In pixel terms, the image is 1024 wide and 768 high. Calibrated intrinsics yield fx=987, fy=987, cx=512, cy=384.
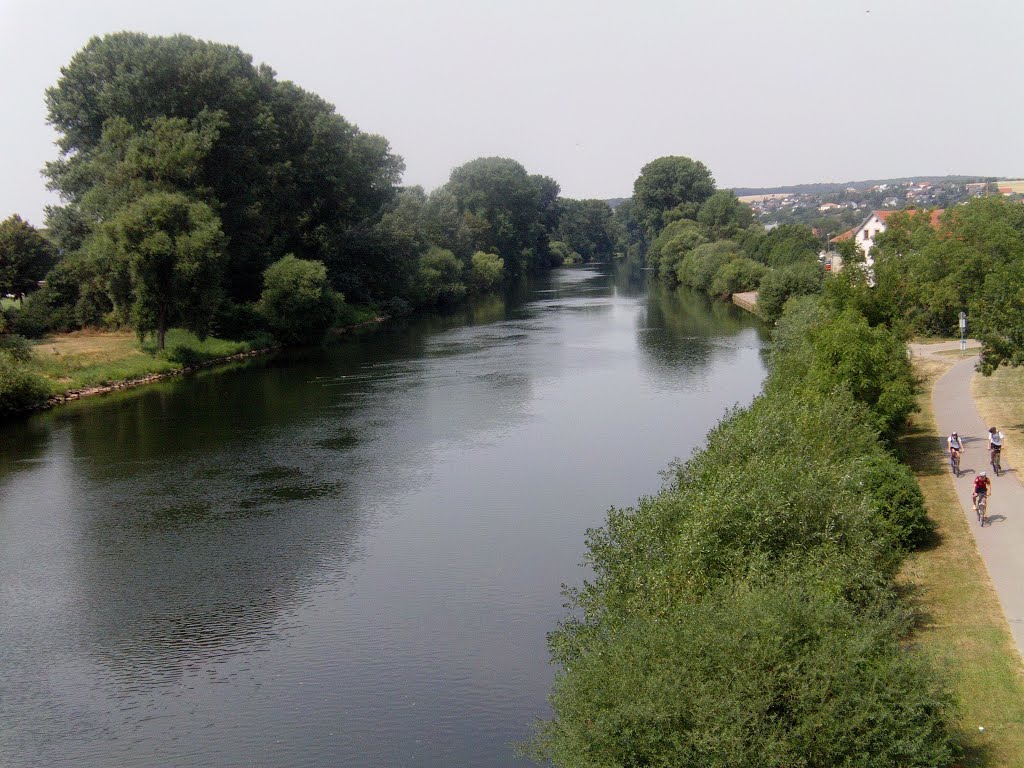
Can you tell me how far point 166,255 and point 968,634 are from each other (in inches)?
1694

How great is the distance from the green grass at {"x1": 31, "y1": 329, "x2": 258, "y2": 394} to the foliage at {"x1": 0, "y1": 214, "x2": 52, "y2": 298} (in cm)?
623

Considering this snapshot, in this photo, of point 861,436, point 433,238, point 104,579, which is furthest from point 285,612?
point 433,238

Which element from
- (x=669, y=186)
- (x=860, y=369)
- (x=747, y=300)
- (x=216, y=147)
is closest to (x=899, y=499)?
(x=860, y=369)

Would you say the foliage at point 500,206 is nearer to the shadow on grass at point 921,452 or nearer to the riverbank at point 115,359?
the riverbank at point 115,359

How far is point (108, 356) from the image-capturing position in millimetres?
51125

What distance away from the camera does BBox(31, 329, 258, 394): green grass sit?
A: 46938 millimetres

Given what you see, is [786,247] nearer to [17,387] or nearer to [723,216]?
[723,216]

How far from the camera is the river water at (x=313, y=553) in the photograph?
16078mm

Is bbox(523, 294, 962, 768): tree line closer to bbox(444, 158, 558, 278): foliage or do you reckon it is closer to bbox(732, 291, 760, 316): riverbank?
bbox(732, 291, 760, 316): riverbank

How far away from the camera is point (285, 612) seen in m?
20.2

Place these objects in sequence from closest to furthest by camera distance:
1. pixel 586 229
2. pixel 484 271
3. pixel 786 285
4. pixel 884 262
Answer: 1. pixel 884 262
2. pixel 786 285
3. pixel 484 271
4. pixel 586 229

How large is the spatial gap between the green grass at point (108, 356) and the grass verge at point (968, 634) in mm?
38340

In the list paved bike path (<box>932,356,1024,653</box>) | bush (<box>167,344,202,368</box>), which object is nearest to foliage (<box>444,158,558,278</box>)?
bush (<box>167,344,202,368</box>)

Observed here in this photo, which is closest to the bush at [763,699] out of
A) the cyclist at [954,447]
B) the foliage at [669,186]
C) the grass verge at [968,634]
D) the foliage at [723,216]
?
the grass verge at [968,634]
